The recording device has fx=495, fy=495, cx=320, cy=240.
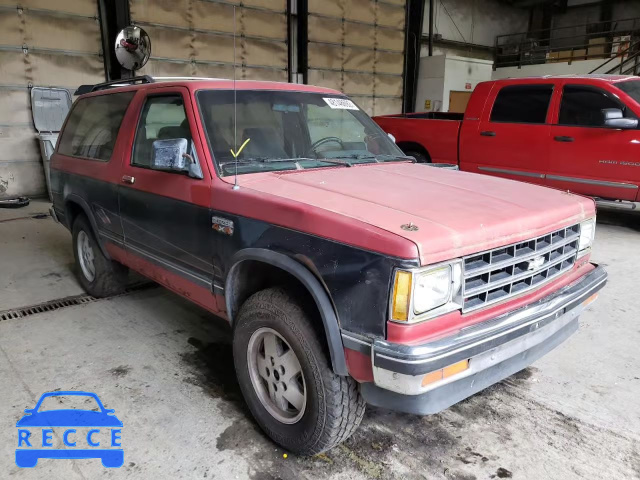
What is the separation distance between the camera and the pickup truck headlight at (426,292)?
1.84 metres

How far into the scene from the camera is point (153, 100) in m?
3.43

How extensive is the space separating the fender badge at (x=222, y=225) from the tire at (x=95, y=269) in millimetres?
2075

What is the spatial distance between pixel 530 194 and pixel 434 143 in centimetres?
522

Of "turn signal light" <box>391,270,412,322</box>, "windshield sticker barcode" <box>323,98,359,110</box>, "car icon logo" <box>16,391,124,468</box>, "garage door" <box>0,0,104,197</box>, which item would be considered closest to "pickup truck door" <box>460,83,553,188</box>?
"windshield sticker barcode" <box>323,98,359,110</box>

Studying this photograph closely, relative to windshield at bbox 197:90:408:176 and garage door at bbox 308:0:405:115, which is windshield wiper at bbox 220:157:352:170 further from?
garage door at bbox 308:0:405:115

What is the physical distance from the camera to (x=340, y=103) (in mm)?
3688

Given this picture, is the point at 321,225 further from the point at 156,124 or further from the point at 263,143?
the point at 156,124

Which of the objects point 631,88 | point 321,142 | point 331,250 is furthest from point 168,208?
point 631,88

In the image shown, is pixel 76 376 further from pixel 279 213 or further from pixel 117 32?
pixel 117 32

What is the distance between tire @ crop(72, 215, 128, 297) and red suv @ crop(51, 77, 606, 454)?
0.68m

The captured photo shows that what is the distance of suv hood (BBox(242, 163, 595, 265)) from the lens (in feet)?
6.48

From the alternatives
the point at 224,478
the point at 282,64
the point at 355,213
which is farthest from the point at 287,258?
the point at 282,64

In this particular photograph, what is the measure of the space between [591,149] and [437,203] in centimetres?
504

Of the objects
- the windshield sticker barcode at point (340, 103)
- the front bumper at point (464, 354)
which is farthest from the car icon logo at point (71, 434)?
the windshield sticker barcode at point (340, 103)
